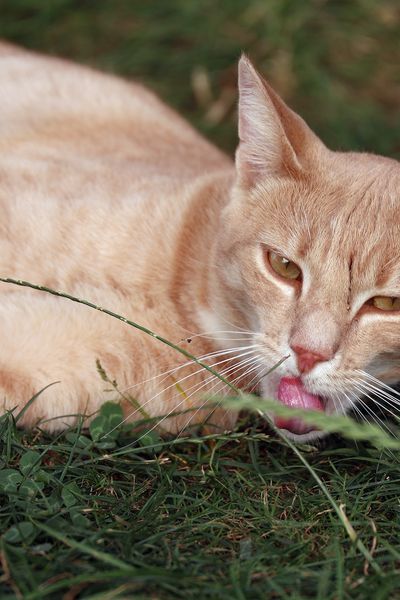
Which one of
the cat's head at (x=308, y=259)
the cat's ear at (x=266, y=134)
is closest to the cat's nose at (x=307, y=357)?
the cat's head at (x=308, y=259)

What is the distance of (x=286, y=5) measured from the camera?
16.9ft

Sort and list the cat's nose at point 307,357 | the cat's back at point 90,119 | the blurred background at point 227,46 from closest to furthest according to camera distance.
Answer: the cat's nose at point 307,357 → the cat's back at point 90,119 → the blurred background at point 227,46

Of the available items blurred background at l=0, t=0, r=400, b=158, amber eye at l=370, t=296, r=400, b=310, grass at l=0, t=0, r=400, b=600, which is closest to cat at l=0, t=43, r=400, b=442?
amber eye at l=370, t=296, r=400, b=310

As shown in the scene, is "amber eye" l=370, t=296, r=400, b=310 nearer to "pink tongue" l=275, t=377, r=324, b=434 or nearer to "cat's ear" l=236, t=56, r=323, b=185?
"pink tongue" l=275, t=377, r=324, b=434

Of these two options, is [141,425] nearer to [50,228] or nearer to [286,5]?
[50,228]

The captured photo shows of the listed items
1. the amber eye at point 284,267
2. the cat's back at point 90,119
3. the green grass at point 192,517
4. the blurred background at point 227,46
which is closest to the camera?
the green grass at point 192,517

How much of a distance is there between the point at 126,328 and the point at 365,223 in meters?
0.84

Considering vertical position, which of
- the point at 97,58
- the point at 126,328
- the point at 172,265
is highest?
the point at 97,58

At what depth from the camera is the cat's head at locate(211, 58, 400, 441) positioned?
232 cm

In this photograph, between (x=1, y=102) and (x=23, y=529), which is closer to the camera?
(x=23, y=529)

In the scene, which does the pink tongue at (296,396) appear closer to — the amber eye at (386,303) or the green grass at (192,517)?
the green grass at (192,517)

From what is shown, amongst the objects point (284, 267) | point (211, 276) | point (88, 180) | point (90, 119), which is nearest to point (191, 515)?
point (284, 267)

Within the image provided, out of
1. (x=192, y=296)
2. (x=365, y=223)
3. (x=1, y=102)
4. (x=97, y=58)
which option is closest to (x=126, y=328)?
(x=192, y=296)

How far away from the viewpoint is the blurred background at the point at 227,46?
197 inches
